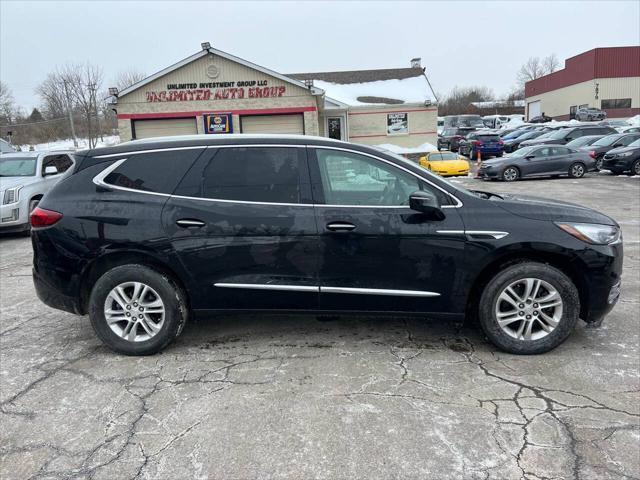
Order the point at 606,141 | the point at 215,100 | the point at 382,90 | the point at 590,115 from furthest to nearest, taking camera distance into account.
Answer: the point at 590,115 → the point at 382,90 → the point at 215,100 → the point at 606,141

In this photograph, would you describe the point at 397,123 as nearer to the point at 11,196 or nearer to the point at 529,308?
the point at 11,196

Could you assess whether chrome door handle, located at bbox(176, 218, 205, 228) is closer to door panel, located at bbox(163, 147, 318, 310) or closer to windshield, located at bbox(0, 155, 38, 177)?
door panel, located at bbox(163, 147, 318, 310)

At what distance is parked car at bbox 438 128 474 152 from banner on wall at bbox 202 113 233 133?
17.3 meters

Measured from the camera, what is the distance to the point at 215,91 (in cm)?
2484

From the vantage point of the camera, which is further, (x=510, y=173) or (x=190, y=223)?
(x=510, y=173)

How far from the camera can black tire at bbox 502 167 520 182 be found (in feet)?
65.6

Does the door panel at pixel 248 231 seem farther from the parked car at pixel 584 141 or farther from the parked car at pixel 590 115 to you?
the parked car at pixel 590 115

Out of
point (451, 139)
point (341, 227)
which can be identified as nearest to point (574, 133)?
point (451, 139)

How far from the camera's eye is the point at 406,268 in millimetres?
3881

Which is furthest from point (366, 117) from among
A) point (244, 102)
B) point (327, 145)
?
point (327, 145)

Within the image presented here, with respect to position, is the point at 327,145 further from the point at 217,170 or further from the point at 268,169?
the point at 217,170

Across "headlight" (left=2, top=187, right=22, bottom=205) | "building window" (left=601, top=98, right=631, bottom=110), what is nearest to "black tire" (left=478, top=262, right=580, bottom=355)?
"headlight" (left=2, top=187, right=22, bottom=205)

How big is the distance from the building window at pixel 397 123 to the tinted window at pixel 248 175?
27.6 m

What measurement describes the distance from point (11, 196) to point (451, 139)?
3256 centimetres
